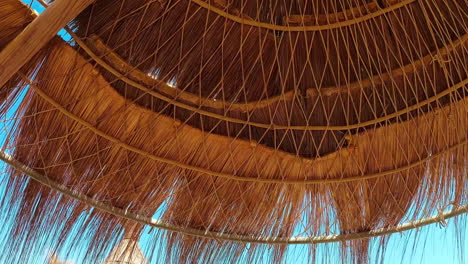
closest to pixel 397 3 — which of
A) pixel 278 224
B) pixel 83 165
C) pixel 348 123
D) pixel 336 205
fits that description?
pixel 348 123

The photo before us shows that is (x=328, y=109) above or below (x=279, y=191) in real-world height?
above

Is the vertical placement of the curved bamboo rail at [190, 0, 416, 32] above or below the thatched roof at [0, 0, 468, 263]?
above

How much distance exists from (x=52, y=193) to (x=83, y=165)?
187 mm

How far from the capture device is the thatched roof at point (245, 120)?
231 centimetres

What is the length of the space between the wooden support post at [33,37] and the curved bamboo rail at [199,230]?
0.56 m

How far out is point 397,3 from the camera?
2264mm

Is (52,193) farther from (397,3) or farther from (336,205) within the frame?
(397,3)

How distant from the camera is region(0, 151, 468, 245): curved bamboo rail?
2.32 metres

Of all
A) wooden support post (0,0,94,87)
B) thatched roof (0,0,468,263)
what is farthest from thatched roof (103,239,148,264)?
wooden support post (0,0,94,87)

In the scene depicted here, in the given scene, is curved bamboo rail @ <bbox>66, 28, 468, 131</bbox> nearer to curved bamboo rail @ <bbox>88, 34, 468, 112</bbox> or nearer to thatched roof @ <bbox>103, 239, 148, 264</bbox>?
curved bamboo rail @ <bbox>88, 34, 468, 112</bbox>

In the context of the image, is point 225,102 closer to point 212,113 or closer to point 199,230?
point 212,113

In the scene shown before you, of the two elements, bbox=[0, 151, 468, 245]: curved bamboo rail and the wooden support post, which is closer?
the wooden support post

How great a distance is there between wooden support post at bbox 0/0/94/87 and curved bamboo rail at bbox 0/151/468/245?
0.56 metres

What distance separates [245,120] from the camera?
264 cm
